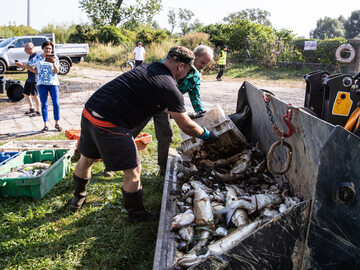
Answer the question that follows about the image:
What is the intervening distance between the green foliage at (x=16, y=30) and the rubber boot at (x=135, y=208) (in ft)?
103

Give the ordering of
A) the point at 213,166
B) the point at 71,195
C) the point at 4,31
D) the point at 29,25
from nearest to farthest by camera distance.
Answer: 1. the point at 213,166
2. the point at 71,195
3. the point at 4,31
4. the point at 29,25

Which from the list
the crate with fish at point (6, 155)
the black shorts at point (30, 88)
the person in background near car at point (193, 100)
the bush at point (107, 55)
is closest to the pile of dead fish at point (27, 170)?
the crate with fish at point (6, 155)

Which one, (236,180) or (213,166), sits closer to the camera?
(236,180)

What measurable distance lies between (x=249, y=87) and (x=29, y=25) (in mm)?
35114

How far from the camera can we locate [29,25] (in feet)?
108

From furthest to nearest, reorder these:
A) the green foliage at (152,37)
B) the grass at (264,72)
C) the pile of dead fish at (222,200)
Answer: the green foliage at (152,37) < the grass at (264,72) < the pile of dead fish at (222,200)

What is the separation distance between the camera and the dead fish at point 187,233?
2.36 m

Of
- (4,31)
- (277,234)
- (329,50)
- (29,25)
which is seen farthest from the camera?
(29,25)

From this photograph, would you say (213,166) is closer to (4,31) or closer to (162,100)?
(162,100)

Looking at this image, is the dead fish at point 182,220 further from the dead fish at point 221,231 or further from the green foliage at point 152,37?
the green foliage at point 152,37

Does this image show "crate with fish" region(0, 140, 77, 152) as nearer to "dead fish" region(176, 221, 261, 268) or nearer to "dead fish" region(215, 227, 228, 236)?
"dead fish" region(215, 227, 228, 236)

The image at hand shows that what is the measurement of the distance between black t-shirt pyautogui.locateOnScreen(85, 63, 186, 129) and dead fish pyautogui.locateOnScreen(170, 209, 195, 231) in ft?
2.92

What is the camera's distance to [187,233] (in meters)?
2.39

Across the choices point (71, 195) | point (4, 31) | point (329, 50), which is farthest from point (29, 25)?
point (71, 195)
